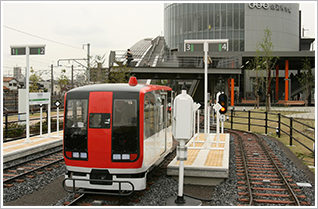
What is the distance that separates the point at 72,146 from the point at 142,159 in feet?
5.45

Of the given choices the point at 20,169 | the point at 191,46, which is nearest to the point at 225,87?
the point at 191,46

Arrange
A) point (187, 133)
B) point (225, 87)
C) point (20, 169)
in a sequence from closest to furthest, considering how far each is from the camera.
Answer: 1. point (187, 133)
2. point (20, 169)
3. point (225, 87)

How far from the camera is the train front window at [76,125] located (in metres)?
6.84

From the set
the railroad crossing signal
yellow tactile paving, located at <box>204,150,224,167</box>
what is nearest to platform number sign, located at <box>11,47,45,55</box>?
the railroad crossing signal

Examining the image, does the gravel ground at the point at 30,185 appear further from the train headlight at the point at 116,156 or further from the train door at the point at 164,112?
the train door at the point at 164,112

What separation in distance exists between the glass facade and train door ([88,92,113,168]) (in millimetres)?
47651

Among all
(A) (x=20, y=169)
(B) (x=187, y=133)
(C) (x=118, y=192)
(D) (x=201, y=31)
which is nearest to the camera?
(B) (x=187, y=133)

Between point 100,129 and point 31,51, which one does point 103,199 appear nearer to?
point 100,129

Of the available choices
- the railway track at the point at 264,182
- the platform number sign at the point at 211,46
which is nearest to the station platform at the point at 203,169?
the railway track at the point at 264,182

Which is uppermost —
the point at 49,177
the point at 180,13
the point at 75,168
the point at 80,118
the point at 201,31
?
the point at 180,13

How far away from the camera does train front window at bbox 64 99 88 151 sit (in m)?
6.84

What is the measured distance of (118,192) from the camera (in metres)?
6.98

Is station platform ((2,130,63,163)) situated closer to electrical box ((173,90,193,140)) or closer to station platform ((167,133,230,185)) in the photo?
station platform ((167,133,230,185))

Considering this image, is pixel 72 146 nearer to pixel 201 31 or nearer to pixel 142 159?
pixel 142 159
